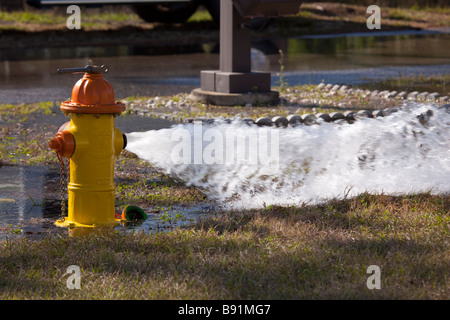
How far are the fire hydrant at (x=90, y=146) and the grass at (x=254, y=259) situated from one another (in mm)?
180

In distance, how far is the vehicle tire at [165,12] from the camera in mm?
16844

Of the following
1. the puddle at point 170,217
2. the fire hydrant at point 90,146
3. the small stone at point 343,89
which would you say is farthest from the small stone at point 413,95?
the fire hydrant at point 90,146

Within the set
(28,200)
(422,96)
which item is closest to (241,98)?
(422,96)

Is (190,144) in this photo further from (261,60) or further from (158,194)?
(261,60)

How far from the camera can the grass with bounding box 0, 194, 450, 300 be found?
3025 mm

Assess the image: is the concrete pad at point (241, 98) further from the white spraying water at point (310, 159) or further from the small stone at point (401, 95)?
the white spraying water at point (310, 159)

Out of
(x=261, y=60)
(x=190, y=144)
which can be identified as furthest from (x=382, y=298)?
(x=261, y=60)

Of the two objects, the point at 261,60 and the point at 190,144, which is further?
the point at 261,60

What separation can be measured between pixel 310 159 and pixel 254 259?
1.86 metres

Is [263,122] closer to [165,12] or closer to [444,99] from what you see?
[444,99]

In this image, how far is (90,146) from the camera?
12.4ft

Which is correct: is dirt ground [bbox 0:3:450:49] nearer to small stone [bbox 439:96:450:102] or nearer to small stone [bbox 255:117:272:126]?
→ small stone [bbox 439:96:450:102]

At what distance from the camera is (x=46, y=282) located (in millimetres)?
3131
